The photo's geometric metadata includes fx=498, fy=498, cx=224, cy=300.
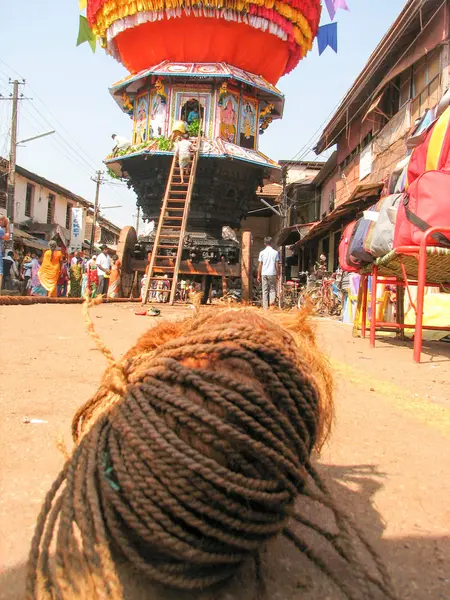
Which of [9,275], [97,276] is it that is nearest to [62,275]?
[97,276]

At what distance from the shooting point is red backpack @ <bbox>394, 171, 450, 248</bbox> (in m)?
3.77

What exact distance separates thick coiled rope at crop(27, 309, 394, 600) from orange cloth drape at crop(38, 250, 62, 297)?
11.0 meters

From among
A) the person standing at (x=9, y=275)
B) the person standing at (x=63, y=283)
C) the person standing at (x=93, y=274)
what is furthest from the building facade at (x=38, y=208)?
the person standing at (x=93, y=274)

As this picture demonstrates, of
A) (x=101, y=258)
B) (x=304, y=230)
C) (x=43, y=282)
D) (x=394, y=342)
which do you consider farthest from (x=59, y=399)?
(x=304, y=230)

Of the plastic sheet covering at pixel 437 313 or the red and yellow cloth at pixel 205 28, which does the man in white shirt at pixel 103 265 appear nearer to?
the red and yellow cloth at pixel 205 28

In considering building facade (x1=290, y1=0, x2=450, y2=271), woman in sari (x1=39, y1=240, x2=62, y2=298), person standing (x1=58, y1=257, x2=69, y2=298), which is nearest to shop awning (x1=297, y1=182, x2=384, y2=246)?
building facade (x1=290, y1=0, x2=450, y2=271)

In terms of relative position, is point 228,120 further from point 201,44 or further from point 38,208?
point 38,208

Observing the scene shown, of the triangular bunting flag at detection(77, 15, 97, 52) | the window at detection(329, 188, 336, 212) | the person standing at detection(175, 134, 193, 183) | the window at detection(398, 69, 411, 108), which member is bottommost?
the person standing at detection(175, 134, 193, 183)

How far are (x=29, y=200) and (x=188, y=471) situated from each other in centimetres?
2959

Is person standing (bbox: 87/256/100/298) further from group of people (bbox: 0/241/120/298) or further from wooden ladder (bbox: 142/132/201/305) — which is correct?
wooden ladder (bbox: 142/132/201/305)

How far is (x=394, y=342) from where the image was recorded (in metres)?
6.05

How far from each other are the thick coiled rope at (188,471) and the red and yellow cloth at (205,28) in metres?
12.3

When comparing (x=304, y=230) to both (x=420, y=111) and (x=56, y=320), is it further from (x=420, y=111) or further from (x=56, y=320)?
(x=56, y=320)

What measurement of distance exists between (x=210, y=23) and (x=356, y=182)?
6.28 meters
